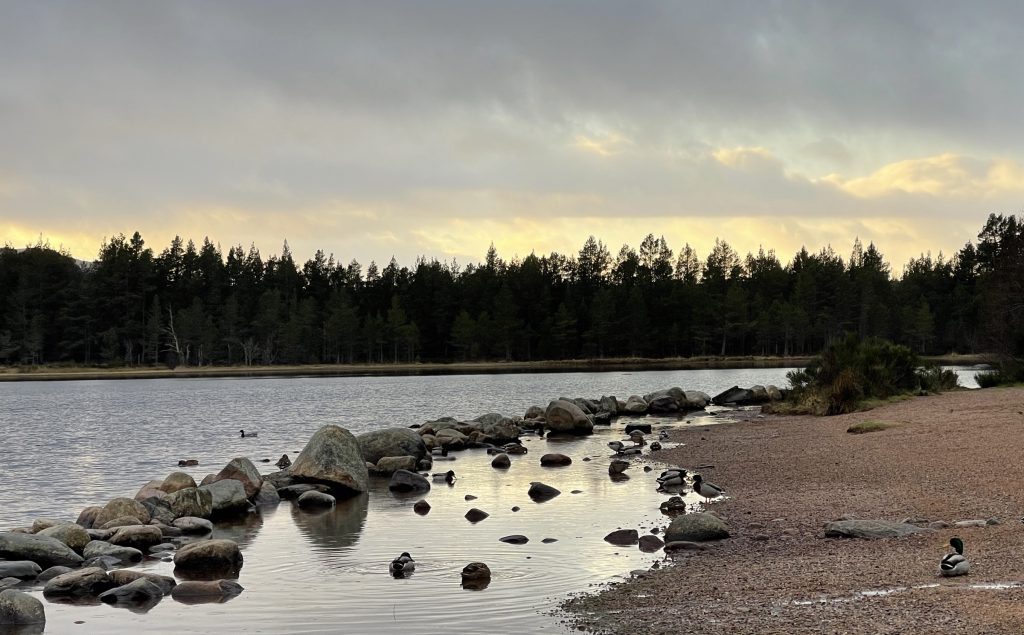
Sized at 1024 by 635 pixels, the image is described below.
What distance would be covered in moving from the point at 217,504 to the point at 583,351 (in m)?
116

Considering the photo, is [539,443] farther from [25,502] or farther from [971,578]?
[971,578]

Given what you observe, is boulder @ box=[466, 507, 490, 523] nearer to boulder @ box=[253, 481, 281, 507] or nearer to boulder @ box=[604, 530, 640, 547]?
boulder @ box=[604, 530, 640, 547]

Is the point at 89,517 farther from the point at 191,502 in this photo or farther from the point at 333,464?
the point at 333,464

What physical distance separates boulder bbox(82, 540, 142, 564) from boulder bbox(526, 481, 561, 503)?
26.9 ft

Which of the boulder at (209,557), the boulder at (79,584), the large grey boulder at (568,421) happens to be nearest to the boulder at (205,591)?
the boulder at (79,584)

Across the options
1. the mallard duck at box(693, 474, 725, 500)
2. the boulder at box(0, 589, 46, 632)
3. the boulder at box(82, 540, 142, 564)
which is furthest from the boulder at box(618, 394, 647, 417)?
the boulder at box(0, 589, 46, 632)

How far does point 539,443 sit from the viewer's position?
32.4 metres

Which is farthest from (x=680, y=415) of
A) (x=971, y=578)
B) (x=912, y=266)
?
(x=912, y=266)

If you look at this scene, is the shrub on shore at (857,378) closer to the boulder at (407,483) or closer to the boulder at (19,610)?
the boulder at (407,483)

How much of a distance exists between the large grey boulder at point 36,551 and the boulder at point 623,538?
341 inches

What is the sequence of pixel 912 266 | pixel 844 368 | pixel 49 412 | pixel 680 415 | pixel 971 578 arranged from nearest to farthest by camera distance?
pixel 971 578
pixel 844 368
pixel 680 415
pixel 49 412
pixel 912 266

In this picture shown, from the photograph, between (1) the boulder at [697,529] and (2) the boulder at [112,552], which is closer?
(1) the boulder at [697,529]

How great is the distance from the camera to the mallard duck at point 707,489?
18.1 metres

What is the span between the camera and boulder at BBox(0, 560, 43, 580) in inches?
512
